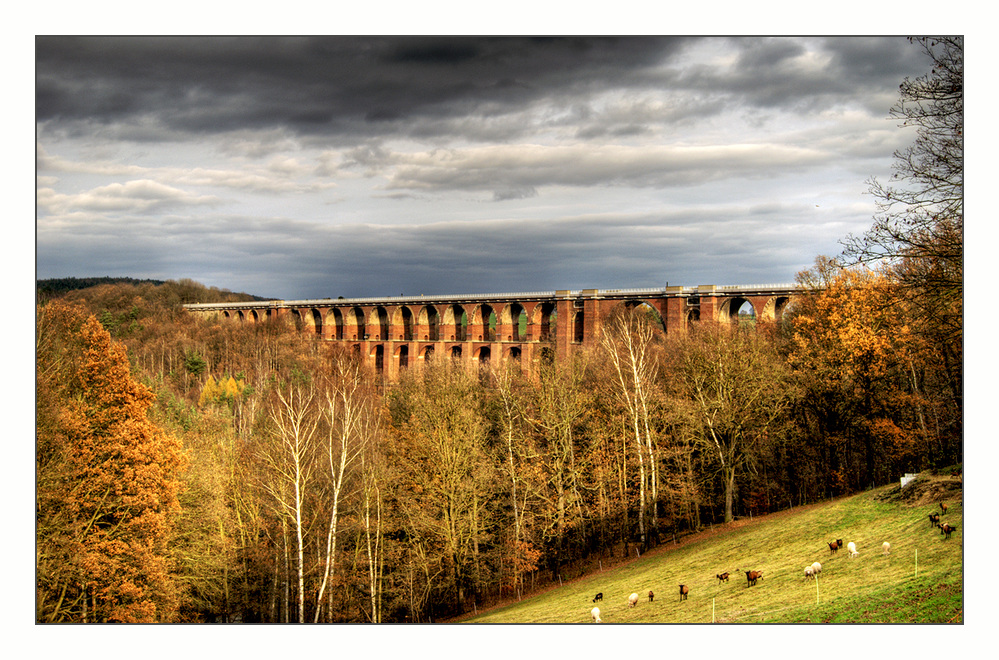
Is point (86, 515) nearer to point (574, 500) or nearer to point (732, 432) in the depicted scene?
point (574, 500)

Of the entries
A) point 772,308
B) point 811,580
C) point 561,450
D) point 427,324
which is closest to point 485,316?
point 427,324

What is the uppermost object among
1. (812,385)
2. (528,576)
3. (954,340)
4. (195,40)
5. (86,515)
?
(195,40)

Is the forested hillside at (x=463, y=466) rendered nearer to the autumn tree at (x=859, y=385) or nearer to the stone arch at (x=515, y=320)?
the autumn tree at (x=859, y=385)

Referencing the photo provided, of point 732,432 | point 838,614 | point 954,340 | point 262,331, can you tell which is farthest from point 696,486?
point 262,331

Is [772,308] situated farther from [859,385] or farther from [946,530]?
[946,530]

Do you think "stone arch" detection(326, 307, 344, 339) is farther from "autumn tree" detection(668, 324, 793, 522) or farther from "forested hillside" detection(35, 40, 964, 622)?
"autumn tree" detection(668, 324, 793, 522)

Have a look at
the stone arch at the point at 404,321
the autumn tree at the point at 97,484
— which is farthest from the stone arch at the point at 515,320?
the autumn tree at the point at 97,484
